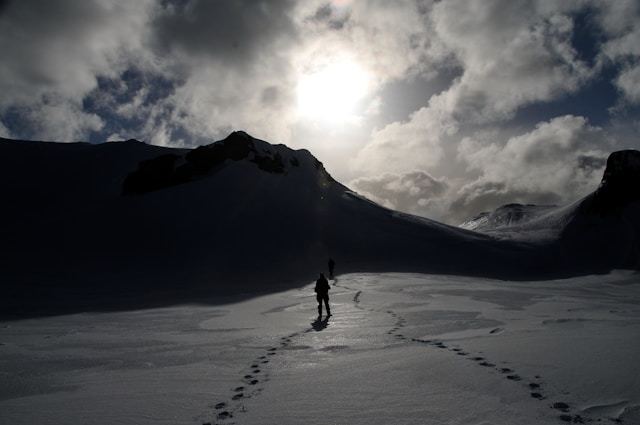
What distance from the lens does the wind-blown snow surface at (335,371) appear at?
17.6 feet

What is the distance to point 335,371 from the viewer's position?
24.1ft

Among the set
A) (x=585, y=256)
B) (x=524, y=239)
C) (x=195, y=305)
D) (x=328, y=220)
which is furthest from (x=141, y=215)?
(x=585, y=256)

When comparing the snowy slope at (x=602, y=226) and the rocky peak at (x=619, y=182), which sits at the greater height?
the rocky peak at (x=619, y=182)

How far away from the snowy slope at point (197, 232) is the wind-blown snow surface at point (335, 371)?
14.9 meters

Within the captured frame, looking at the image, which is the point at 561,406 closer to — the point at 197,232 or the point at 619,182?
the point at 197,232

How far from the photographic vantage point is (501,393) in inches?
231

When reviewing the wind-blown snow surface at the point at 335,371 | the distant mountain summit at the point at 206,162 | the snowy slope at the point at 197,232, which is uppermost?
the distant mountain summit at the point at 206,162

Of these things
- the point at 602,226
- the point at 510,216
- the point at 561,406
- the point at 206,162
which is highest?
the point at 206,162

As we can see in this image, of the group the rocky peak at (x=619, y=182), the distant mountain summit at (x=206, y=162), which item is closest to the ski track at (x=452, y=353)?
the distant mountain summit at (x=206, y=162)

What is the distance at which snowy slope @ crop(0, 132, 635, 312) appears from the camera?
3653 centimetres

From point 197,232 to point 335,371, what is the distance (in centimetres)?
4607

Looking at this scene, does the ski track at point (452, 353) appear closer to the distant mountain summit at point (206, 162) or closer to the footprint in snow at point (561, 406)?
Result: the footprint in snow at point (561, 406)

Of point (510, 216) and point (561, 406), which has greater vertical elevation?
point (510, 216)

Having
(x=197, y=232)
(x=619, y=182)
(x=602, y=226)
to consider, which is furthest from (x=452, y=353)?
(x=619, y=182)
